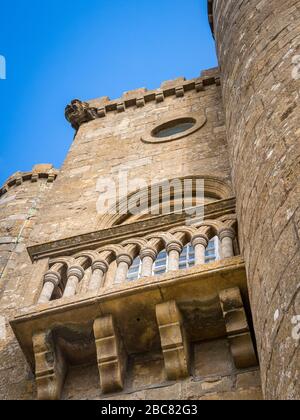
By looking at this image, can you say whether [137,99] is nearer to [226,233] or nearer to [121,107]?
[121,107]

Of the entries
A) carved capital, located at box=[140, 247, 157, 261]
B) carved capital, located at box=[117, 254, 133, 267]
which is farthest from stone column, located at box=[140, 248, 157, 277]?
carved capital, located at box=[117, 254, 133, 267]

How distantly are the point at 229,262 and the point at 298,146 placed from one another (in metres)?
1.37

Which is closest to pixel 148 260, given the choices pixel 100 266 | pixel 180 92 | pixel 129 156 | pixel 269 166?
pixel 100 266

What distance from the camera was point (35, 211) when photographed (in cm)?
1271

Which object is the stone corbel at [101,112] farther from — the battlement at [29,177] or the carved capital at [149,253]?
the carved capital at [149,253]

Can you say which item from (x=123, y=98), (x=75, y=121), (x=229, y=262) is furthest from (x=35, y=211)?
(x=229, y=262)

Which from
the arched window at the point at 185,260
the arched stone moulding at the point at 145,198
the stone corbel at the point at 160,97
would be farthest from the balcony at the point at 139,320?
the stone corbel at the point at 160,97

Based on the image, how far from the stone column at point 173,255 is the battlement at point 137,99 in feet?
24.1

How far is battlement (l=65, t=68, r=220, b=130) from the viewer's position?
13.4 metres

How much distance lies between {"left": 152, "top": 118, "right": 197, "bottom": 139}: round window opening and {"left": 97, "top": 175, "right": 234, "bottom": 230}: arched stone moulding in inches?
98.0

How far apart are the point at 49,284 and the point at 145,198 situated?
127 inches

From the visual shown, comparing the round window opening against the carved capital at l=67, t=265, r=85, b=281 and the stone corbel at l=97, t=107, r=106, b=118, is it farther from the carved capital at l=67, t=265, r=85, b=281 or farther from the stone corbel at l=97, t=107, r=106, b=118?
the carved capital at l=67, t=265, r=85, b=281

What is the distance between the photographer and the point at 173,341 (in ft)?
18.2

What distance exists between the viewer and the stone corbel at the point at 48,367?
579 cm
